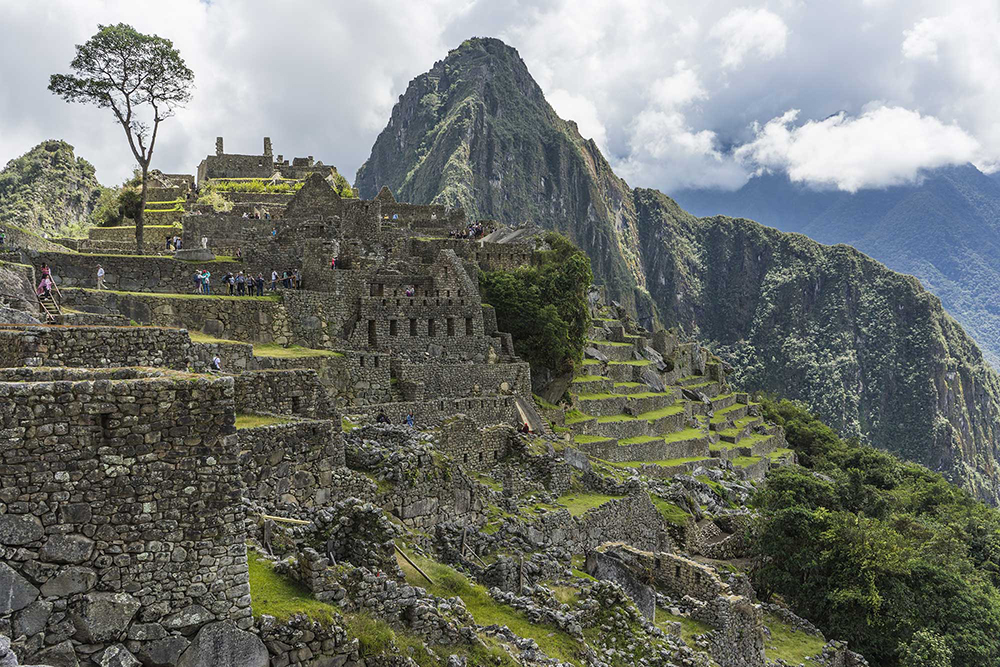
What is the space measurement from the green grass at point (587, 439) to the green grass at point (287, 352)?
13739mm

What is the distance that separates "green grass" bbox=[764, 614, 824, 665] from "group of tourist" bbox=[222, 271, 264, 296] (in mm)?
17780

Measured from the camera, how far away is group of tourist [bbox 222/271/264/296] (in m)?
23.4

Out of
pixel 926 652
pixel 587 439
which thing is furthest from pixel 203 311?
pixel 926 652

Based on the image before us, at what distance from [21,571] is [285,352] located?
48.8 ft

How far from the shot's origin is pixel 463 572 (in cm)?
1371

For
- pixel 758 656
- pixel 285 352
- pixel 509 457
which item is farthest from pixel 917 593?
pixel 285 352

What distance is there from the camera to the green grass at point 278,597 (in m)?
7.08

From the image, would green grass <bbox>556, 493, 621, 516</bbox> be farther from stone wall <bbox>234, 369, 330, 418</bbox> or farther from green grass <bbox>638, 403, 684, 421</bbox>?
green grass <bbox>638, 403, 684, 421</bbox>

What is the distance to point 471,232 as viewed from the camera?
3800 cm

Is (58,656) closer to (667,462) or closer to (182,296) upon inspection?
(182,296)

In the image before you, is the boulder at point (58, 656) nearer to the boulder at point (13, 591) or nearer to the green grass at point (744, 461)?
the boulder at point (13, 591)

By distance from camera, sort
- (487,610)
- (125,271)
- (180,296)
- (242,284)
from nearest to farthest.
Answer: (487,610) < (180,296) < (125,271) < (242,284)

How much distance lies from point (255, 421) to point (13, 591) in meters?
5.26

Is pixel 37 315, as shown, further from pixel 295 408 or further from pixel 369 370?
pixel 369 370
